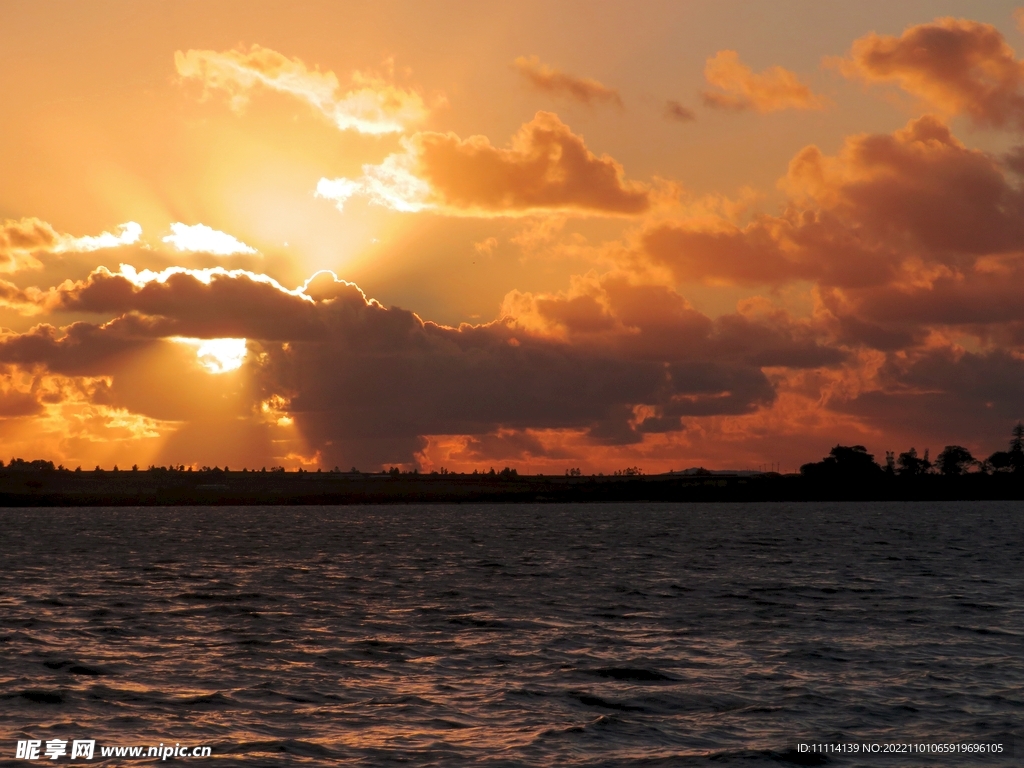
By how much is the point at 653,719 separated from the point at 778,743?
3567 mm

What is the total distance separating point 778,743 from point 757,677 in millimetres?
8017

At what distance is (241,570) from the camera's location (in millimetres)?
83500

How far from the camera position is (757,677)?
34.6m

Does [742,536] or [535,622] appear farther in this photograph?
[742,536]

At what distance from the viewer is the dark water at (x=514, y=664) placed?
2703cm

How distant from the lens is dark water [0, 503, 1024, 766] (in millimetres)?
27031

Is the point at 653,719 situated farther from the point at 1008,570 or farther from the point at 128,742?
the point at 1008,570

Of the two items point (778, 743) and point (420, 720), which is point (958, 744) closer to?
point (778, 743)

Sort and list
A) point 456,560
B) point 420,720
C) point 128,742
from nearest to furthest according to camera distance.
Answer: point 128,742
point 420,720
point 456,560

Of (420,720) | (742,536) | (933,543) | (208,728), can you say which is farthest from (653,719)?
(742,536)

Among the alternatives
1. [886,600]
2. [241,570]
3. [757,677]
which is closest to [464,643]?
[757,677]

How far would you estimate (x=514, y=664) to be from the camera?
36.9 metres

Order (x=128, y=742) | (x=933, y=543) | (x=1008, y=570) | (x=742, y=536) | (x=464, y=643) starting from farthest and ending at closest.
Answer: (x=742, y=536) < (x=933, y=543) < (x=1008, y=570) < (x=464, y=643) < (x=128, y=742)

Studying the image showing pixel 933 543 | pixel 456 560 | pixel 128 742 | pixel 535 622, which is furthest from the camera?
pixel 933 543
